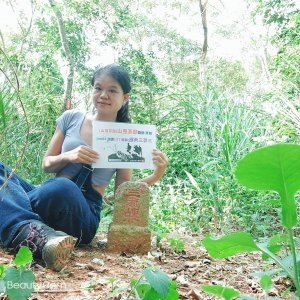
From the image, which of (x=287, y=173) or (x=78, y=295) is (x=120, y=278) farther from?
(x=287, y=173)

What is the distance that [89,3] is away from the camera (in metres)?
6.96

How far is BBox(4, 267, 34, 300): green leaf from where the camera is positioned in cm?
80

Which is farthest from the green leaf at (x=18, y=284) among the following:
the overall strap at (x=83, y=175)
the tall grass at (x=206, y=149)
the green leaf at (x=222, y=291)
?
the tall grass at (x=206, y=149)

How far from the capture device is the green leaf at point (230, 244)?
79 cm

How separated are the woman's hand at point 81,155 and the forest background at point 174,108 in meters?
0.29

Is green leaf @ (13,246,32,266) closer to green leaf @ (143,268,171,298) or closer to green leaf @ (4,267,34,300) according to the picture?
green leaf @ (4,267,34,300)

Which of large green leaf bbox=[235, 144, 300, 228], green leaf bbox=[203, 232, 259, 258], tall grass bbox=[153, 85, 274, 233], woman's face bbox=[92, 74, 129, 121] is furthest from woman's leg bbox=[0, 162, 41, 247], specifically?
tall grass bbox=[153, 85, 274, 233]

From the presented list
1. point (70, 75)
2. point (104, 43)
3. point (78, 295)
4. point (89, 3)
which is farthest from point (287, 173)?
point (104, 43)

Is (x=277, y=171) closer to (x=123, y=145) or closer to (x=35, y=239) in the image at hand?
(x=35, y=239)

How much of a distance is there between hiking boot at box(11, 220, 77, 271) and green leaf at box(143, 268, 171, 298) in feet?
2.17

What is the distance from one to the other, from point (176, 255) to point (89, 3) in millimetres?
5929

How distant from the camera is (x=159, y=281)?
2.76ft

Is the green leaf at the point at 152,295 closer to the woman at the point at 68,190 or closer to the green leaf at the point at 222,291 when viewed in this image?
the green leaf at the point at 222,291

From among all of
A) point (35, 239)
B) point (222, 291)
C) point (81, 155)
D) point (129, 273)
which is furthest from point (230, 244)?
point (81, 155)
